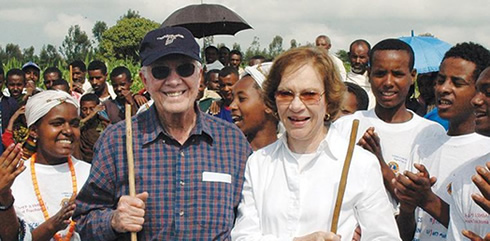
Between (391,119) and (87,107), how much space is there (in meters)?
5.12

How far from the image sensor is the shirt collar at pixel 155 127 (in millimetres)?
3516

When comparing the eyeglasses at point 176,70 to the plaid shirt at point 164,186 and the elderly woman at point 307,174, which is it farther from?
the elderly woman at point 307,174

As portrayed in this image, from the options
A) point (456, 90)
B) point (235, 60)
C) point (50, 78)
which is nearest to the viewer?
point (456, 90)

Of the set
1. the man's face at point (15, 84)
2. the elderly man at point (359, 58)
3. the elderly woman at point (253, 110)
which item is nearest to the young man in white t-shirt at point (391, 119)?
the elderly woman at point (253, 110)

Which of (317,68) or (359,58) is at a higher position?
(359,58)

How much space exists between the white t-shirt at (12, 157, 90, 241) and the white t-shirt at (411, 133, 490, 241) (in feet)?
7.80

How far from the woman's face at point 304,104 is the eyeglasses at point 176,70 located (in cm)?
61

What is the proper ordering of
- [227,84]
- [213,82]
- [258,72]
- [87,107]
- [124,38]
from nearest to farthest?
[258,72] → [87,107] → [227,84] → [213,82] → [124,38]

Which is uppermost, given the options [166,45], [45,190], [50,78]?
[50,78]

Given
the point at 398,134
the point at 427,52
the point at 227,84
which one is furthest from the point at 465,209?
the point at 227,84

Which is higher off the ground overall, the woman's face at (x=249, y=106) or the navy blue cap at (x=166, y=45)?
the navy blue cap at (x=166, y=45)

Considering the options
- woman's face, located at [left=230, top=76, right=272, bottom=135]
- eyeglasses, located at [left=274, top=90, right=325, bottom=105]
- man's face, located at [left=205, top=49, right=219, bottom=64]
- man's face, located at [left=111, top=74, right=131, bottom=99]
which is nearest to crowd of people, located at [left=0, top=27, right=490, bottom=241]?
eyeglasses, located at [left=274, top=90, right=325, bottom=105]

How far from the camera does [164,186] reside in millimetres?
3451

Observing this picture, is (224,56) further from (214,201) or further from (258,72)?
(214,201)
